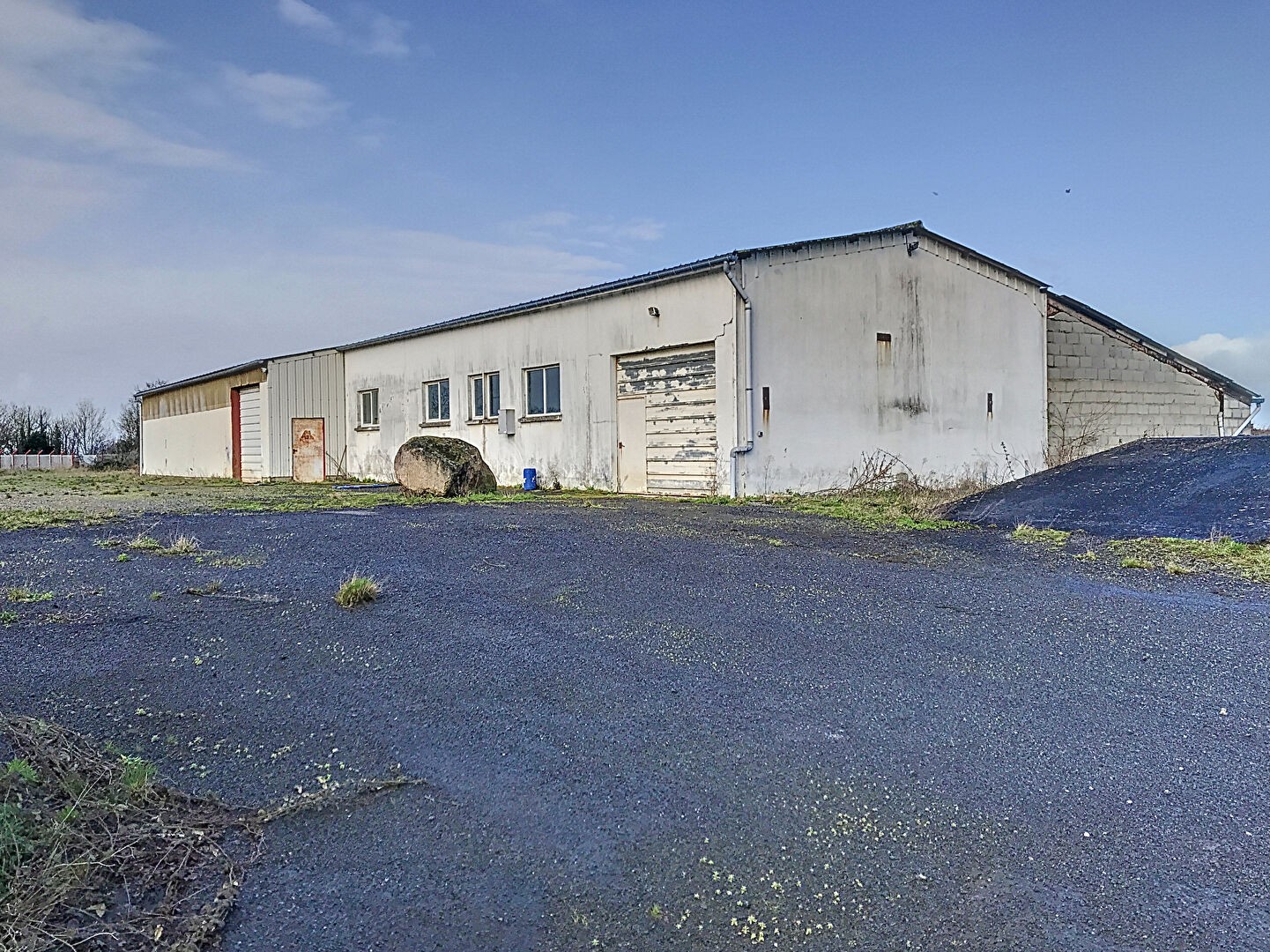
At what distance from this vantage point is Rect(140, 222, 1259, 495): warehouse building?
12.8 m

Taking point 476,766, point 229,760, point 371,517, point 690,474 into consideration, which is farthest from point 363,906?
point 690,474

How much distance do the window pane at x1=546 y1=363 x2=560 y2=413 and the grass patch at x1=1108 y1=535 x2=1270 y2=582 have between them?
405 inches

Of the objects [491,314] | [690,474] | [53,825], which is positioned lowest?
[53,825]

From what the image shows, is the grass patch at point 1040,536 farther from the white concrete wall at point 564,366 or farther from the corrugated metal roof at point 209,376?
the corrugated metal roof at point 209,376

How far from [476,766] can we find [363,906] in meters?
0.77

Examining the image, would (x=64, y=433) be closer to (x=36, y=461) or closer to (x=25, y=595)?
(x=36, y=461)

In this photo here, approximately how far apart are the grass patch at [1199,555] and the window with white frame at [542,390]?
1038 cm

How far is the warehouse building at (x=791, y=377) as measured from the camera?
41.8 ft

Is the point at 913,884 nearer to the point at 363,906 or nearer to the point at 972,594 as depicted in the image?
the point at 363,906

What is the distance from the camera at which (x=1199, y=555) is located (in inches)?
276

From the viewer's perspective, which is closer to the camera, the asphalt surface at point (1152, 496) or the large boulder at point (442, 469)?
the asphalt surface at point (1152, 496)

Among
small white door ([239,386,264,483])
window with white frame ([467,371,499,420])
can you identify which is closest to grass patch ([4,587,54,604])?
window with white frame ([467,371,499,420])

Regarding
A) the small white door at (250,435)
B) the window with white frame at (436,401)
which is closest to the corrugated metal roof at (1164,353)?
the window with white frame at (436,401)

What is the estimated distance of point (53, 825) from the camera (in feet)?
7.48
